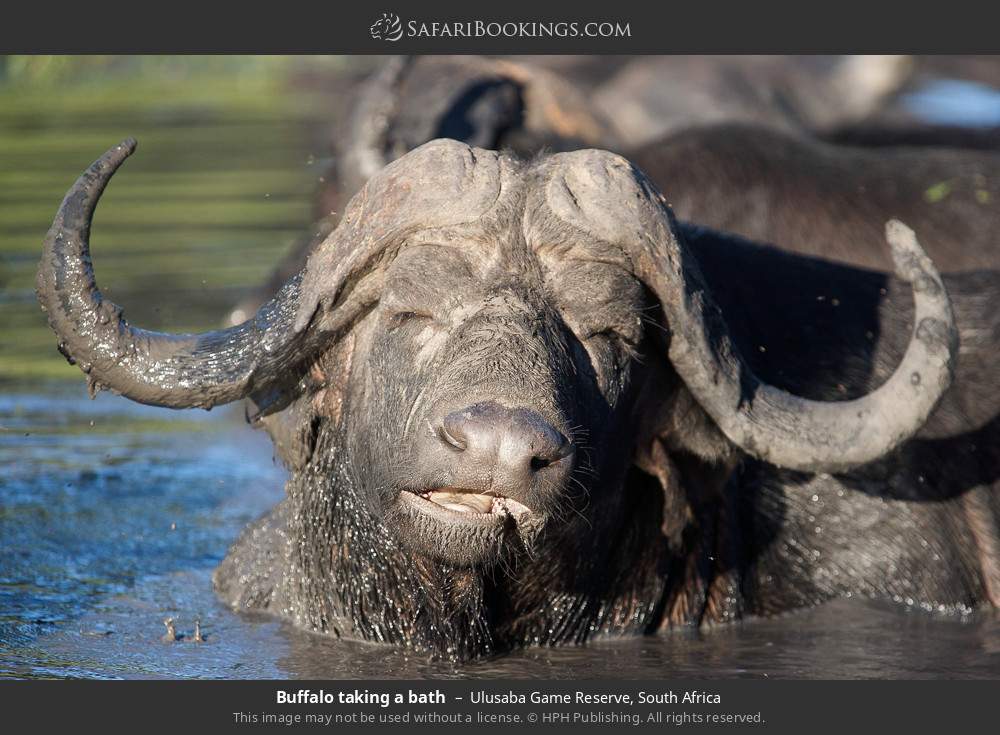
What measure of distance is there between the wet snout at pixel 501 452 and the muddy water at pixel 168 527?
1247mm

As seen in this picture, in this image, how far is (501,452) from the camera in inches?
210

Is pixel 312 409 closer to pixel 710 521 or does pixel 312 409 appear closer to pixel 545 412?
pixel 545 412

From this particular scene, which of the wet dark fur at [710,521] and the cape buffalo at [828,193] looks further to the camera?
the cape buffalo at [828,193]

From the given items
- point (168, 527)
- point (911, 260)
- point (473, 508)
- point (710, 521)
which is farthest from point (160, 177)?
point (473, 508)

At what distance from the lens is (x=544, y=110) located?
42.9ft

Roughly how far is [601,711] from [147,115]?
17965 mm

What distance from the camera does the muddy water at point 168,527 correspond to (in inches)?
264

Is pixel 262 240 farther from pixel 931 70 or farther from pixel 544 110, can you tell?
pixel 931 70

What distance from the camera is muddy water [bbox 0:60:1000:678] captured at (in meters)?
6.71

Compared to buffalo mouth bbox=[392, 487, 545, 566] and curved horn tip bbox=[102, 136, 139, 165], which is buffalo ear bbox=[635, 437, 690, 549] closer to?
buffalo mouth bbox=[392, 487, 545, 566]

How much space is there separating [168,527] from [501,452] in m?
3.70

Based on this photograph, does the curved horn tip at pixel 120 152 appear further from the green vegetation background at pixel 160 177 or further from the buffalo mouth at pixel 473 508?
the green vegetation background at pixel 160 177

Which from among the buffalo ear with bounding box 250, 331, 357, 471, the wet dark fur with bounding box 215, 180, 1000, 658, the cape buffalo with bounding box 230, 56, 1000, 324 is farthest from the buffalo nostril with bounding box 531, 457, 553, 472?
the cape buffalo with bounding box 230, 56, 1000, 324

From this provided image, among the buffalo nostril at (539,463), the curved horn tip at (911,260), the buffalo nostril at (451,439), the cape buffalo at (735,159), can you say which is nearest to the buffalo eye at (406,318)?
the buffalo nostril at (451,439)
